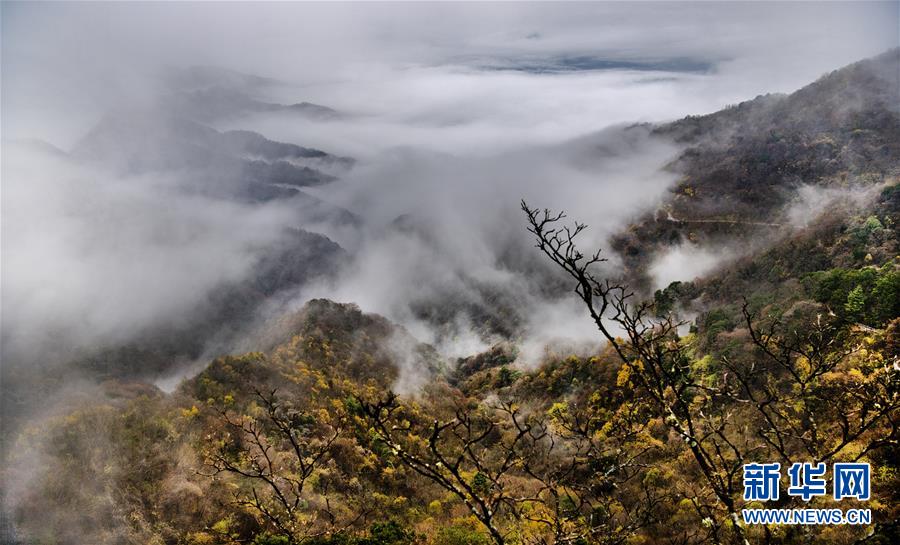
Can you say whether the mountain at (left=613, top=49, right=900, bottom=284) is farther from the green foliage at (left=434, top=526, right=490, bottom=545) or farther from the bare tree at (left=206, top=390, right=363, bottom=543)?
the green foliage at (left=434, top=526, right=490, bottom=545)

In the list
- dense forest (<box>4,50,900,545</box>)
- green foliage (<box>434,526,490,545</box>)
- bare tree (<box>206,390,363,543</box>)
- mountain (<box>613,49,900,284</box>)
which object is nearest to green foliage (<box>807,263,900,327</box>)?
dense forest (<box>4,50,900,545</box>)

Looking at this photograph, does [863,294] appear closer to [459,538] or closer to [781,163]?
[459,538]

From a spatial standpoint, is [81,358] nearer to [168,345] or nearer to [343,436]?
[168,345]

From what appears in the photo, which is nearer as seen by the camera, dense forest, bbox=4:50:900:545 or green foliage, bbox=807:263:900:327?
dense forest, bbox=4:50:900:545

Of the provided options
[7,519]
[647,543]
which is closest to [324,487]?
[7,519]

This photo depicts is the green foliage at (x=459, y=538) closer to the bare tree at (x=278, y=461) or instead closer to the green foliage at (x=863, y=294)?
the bare tree at (x=278, y=461)

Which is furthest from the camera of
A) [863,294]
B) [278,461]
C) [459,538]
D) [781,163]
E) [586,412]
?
[781,163]

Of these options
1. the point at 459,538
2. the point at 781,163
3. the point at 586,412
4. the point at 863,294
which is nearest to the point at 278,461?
the point at 459,538

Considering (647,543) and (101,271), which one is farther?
(101,271)
